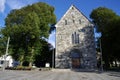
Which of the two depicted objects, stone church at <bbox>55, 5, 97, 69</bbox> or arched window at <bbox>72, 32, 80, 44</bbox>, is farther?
arched window at <bbox>72, 32, 80, 44</bbox>

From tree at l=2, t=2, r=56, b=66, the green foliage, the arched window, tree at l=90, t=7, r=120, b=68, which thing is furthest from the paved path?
the green foliage

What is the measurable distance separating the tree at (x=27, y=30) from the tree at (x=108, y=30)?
1273cm

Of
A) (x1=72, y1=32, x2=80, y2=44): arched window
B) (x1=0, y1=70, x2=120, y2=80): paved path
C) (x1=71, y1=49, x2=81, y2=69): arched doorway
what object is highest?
(x1=72, y1=32, x2=80, y2=44): arched window

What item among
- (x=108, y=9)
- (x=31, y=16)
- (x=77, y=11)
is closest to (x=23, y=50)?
(x=31, y=16)

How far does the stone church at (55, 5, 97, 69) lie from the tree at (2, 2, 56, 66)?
12.7 ft

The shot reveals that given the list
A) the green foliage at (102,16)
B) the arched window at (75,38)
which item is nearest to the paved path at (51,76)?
the arched window at (75,38)

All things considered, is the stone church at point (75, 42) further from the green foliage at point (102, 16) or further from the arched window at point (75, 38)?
the green foliage at point (102, 16)

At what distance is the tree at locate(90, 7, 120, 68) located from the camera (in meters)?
39.3

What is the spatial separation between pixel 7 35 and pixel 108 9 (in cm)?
2785

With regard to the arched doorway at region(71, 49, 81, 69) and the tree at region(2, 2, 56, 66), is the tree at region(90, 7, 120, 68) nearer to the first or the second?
the arched doorway at region(71, 49, 81, 69)

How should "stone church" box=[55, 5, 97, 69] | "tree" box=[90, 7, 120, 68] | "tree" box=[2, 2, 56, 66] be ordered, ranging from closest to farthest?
"tree" box=[2, 2, 56, 66] < "tree" box=[90, 7, 120, 68] < "stone church" box=[55, 5, 97, 69]

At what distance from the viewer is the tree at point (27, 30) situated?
38750 mm

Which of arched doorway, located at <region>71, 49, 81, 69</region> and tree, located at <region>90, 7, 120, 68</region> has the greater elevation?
tree, located at <region>90, 7, 120, 68</region>

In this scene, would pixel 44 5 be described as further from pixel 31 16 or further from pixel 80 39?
pixel 80 39
